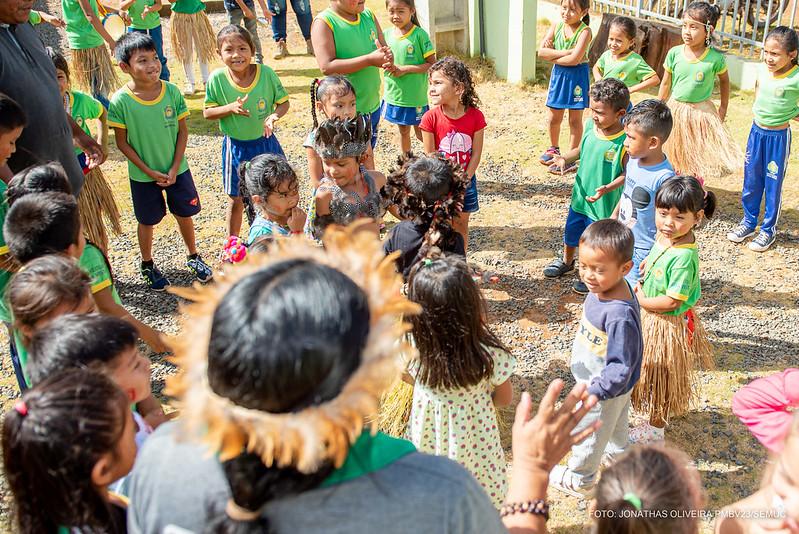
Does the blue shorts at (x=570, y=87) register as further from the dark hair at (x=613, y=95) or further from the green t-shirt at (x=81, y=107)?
the green t-shirt at (x=81, y=107)

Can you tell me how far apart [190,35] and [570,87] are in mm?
4633

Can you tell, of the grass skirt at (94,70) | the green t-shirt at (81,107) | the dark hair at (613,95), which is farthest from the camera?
the grass skirt at (94,70)

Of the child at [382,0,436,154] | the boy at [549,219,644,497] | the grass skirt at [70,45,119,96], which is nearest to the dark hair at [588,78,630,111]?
the boy at [549,219,644,497]

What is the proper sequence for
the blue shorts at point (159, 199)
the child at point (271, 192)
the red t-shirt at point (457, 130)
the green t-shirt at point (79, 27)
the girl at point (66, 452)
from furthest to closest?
the green t-shirt at point (79, 27), the blue shorts at point (159, 199), the red t-shirt at point (457, 130), the child at point (271, 192), the girl at point (66, 452)

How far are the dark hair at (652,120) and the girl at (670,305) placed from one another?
53cm

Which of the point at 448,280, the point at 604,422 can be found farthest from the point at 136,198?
the point at 604,422

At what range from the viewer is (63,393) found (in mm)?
1568

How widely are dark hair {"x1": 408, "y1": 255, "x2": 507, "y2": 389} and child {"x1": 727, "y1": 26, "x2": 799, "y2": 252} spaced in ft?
11.3

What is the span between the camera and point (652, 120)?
3746mm

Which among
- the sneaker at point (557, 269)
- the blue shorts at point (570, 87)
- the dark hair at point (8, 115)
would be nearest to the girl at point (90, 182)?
the dark hair at point (8, 115)

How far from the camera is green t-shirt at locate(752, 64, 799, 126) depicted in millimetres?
4711

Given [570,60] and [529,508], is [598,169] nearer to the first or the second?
[570,60]

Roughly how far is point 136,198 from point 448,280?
3071 millimetres

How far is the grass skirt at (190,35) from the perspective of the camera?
8.12 meters
